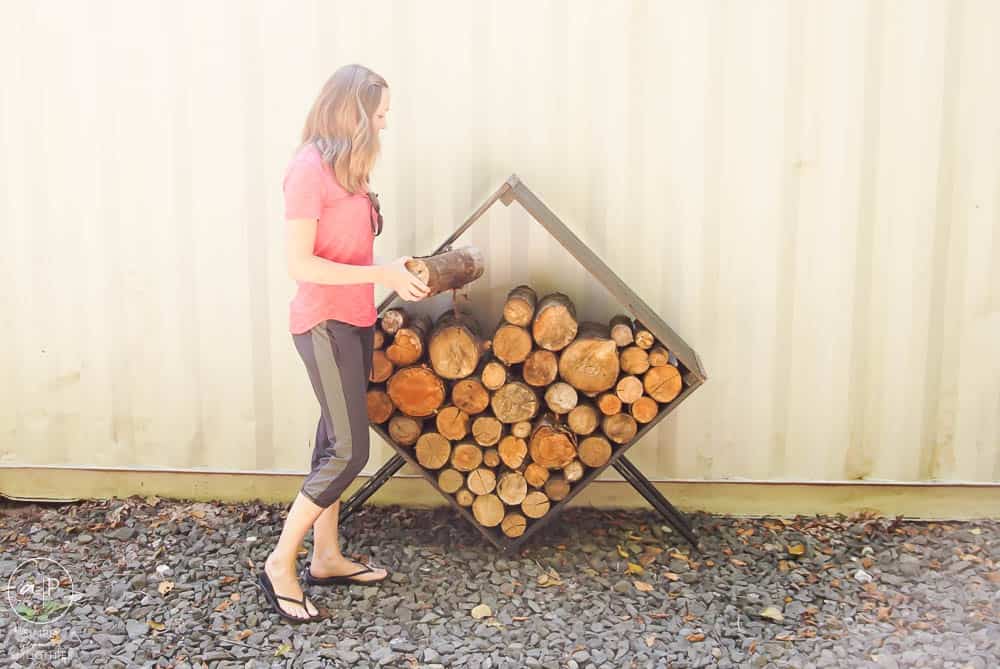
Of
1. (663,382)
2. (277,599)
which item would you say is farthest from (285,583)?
(663,382)

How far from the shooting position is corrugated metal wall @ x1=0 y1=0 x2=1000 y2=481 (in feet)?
14.5

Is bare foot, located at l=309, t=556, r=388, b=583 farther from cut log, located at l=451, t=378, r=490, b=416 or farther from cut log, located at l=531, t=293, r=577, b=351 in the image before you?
cut log, located at l=531, t=293, r=577, b=351

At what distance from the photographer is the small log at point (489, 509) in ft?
13.8

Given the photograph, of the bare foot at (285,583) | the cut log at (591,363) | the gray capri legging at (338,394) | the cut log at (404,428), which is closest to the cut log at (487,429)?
the cut log at (404,428)

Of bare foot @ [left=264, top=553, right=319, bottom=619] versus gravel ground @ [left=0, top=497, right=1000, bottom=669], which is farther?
bare foot @ [left=264, top=553, right=319, bottom=619]

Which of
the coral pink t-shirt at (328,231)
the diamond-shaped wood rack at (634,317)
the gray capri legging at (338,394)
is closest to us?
the coral pink t-shirt at (328,231)

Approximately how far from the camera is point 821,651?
365 centimetres

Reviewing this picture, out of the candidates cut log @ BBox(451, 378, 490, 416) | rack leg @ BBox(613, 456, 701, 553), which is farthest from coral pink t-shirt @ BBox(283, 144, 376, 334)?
rack leg @ BBox(613, 456, 701, 553)

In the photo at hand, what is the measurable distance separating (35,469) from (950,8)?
4576mm

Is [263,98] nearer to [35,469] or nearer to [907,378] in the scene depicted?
[35,469]

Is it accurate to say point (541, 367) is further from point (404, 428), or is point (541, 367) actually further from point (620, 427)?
point (404, 428)

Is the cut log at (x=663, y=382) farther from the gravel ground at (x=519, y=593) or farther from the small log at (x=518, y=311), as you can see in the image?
the gravel ground at (x=519, y=593)

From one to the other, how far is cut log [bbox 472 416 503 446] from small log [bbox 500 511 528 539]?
0.34m

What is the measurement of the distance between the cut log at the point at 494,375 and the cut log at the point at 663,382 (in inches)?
21.8
